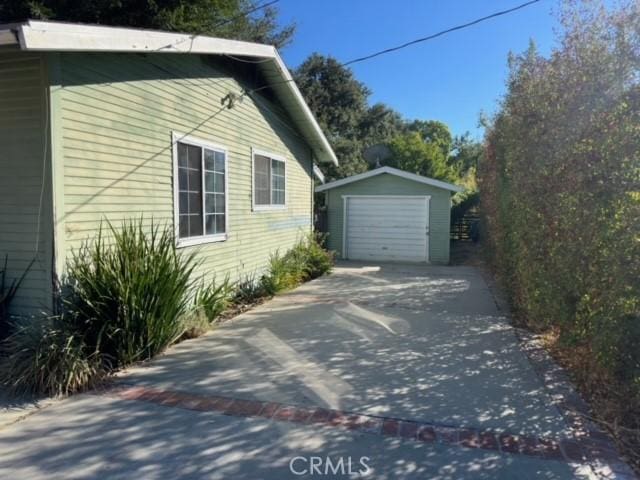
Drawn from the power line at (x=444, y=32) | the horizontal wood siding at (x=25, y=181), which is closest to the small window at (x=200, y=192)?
the horizontal wood siding at (x=25, y=181)

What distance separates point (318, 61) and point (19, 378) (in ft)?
77.0

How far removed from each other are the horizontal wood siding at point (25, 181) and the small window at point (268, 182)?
4.49 metres

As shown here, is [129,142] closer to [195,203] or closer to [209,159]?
[195,203]

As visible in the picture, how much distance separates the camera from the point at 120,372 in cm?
418

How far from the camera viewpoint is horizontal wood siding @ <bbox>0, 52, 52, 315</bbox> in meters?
4.04

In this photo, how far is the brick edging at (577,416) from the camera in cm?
271

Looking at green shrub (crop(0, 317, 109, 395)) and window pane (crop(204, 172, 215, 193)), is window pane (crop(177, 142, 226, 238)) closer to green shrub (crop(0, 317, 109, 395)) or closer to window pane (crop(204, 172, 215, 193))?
window pane (crop(204, 172, 215, 193))

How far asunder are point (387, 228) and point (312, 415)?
1088 centimetres

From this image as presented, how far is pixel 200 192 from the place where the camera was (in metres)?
6.48

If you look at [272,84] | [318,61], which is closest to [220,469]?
[272,84]

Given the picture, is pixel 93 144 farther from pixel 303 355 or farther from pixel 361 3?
pixel 361 3

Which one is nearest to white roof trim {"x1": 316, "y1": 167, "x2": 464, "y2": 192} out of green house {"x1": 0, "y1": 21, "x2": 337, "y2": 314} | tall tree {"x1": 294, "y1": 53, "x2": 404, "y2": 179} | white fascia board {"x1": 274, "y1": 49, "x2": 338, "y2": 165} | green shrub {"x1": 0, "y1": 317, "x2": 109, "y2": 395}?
white fascia board {"x1": 274, "y1": 49, "x2": 338, "y2": 165}

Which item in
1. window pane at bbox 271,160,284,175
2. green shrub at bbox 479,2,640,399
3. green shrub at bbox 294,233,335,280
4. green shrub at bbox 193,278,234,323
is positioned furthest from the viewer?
green shrub at bbox 294,233,335,280

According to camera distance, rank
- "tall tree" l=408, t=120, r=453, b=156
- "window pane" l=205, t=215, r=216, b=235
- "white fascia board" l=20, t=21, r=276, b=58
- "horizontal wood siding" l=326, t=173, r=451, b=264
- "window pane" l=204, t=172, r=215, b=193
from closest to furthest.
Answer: "white fascia board" l=20, t=21, r=276, b=58
"window pane" l=204, t=172, r=215, b=193
"window pane" l=205, t=215, r=216, b=235
"horizontal wood siding" l=326, t=173, r=451, b=264
"tall tree" l=408, t=120, r=453, b=156
